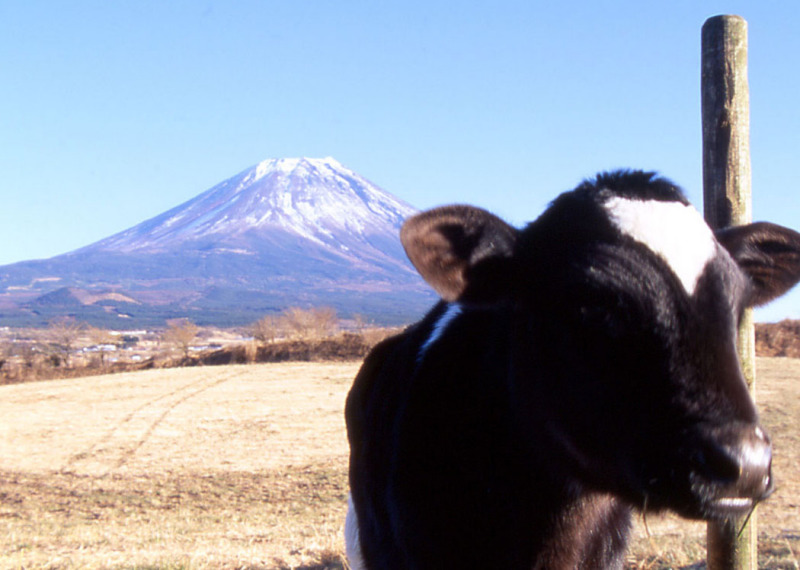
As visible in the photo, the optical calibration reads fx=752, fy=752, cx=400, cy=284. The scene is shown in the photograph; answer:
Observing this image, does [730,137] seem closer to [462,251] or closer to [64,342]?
[462,251]

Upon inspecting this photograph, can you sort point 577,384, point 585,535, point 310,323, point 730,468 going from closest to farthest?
1. point 730,468
2. point 577,384
3. point 585,535
4. point 310,323

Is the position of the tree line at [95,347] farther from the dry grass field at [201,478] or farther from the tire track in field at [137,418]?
the tire track in field at [137,418]

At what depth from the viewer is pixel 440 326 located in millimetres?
3391

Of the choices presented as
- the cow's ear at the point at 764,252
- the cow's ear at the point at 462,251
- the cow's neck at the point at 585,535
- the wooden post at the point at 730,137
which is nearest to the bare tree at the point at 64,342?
the wooden post at the point at 730,137

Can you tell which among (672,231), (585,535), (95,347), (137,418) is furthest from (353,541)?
(95,347)

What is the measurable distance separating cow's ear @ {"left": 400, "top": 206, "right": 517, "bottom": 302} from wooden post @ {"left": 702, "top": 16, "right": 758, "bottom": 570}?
1.79 metres

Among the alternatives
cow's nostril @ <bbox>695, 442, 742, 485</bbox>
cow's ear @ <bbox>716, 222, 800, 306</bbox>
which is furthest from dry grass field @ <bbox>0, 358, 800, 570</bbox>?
cow's ear @ <bbox>716, 222, 800, 306</bbox>

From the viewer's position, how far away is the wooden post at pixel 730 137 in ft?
12.9

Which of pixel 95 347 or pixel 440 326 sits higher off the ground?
pixel 440 326

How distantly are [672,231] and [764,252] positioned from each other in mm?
739

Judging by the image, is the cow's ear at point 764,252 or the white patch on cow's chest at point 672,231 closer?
the white patch on cow's chest at point 672,231

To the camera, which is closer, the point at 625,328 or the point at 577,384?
the point at 625,328

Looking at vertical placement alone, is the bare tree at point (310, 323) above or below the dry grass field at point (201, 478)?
above

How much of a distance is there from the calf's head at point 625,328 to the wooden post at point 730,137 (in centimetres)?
108
